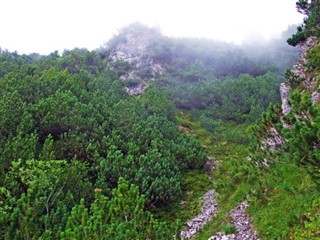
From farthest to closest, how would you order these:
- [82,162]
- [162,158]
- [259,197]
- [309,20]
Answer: [162,158], [82,162], [309,20], [259,197]

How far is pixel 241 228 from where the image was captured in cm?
1335

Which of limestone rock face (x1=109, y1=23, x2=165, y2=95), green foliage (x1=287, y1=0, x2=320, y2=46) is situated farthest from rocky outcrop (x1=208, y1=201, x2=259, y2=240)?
limestone rock face (x1=109, y1=23, x2=165, y2=95)

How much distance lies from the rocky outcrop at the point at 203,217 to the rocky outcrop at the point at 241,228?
95.9 inches

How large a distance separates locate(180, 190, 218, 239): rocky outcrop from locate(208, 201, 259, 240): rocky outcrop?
7.99 ft

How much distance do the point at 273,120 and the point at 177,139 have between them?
1989 centimetres

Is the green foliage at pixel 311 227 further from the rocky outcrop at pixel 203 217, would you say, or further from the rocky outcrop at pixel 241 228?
the rocky outcrop at pixel 203 217

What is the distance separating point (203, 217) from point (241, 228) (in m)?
4.75

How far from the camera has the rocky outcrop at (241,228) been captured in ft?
41.3

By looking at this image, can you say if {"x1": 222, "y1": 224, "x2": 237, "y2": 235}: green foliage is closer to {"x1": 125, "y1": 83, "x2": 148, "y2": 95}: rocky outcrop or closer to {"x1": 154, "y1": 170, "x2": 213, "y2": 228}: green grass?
{"x1": 154, "y1": 170, "x2": 213, "y2": 228}: green grass

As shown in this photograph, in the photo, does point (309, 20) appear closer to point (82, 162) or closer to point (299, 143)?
point (299, 143)

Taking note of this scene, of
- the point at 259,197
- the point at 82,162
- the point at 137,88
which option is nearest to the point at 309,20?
the point at 259,197

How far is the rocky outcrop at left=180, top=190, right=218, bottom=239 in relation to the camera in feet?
54.1

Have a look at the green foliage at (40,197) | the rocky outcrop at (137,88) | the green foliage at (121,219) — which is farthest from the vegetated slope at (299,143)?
the rocky outcrop at (137,88)

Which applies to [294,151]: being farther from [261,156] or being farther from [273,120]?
[261,156]
